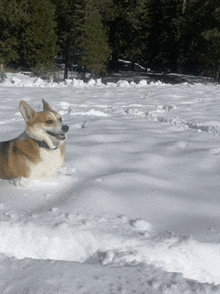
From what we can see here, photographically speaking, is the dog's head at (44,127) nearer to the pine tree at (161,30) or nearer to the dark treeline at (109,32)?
the dark treeline at (109,32)

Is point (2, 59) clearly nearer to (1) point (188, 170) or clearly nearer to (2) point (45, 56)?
(2) point (45, 56)

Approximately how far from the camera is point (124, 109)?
687 cm

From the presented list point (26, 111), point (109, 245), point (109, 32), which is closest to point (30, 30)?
point (109, 32)

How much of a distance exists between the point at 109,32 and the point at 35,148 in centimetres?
2753

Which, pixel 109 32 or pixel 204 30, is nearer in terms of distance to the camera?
pixel 204 30

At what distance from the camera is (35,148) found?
254 centimetres

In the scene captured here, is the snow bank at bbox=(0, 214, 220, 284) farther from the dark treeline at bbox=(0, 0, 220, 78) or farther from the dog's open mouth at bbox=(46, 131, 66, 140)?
the dark treeline at bbox=(0, 0, 220, 78)

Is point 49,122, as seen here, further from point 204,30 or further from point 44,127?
point 204,30

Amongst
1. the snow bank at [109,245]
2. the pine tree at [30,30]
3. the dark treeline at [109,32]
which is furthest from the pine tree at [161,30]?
the snow bank at [109,245]

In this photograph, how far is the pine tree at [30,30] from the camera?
22906mm

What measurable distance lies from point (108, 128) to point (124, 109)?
1974 millimetres

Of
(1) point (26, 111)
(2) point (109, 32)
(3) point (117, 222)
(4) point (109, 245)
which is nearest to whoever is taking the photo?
(4) point (109, 245)

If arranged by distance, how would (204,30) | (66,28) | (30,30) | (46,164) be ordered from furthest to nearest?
(66,28) → (30,30) → (204,30) → (46,164)

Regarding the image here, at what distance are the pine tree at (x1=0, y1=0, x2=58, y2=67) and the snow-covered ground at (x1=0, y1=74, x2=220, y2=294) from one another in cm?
2015
